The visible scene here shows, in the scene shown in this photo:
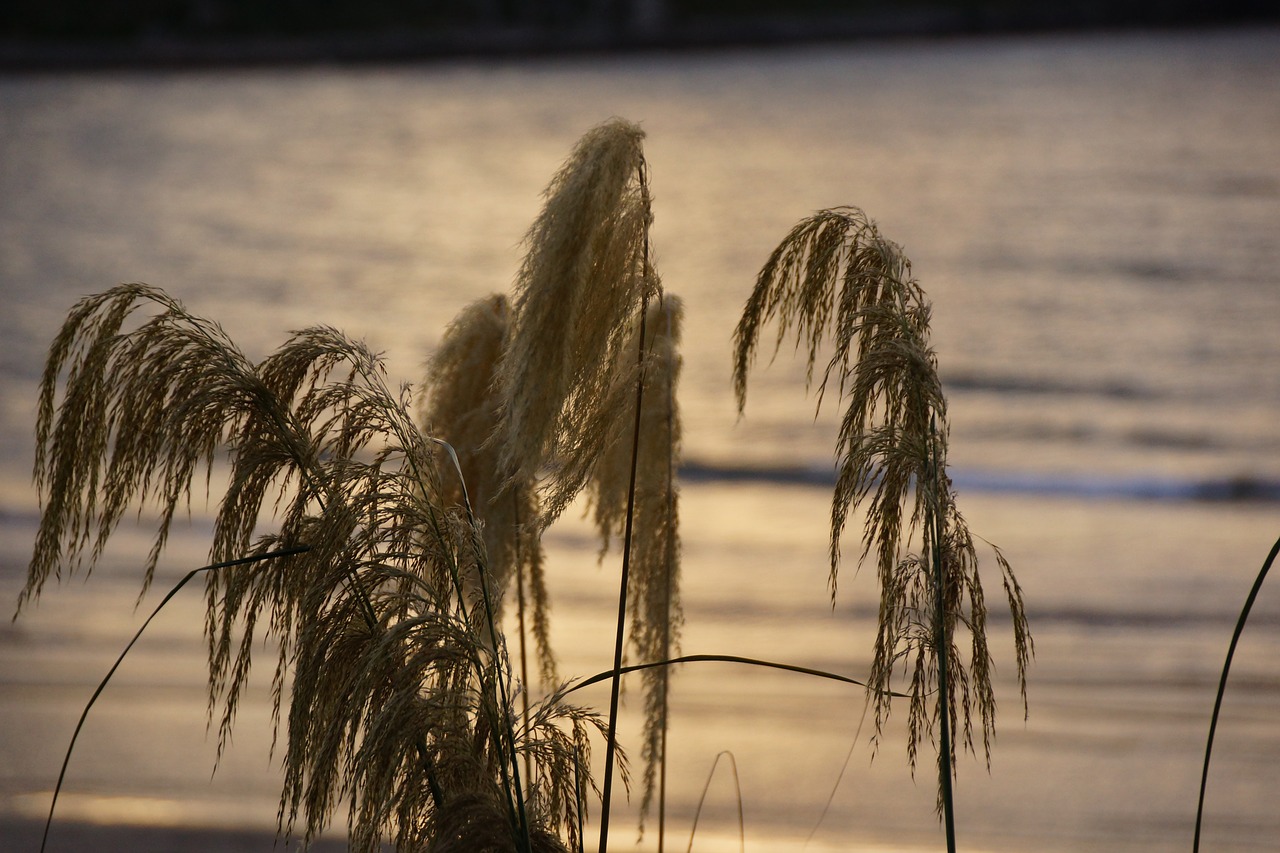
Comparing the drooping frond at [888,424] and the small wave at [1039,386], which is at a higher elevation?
the small wave at [1039,386]

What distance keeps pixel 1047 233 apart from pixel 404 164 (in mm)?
14528

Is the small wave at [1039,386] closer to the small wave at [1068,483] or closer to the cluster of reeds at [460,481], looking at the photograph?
the small wave at [1068,483]

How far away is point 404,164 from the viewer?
96.3 ft

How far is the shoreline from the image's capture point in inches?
2103

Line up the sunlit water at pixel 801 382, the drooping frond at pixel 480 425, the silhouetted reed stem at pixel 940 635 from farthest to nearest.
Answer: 1. the sunlit water at pixel 801 382
2. the drooping frond at pixel 480 425
3. the silhouetted reed stem at pixel 940 635

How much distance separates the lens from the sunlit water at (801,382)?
4.69 m

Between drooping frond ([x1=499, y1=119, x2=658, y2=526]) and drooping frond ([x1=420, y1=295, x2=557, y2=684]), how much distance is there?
45 centimetres

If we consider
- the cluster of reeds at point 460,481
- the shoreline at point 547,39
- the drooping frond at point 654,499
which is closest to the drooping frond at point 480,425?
the drooping frond at point 654,499

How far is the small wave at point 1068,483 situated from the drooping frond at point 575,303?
8.03 m

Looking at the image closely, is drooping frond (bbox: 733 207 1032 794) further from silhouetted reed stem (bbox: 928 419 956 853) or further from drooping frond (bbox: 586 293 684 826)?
drooping frond (bbox: 586 293 684 826)

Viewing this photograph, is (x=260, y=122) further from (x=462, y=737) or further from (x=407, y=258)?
(x=462, y=737)

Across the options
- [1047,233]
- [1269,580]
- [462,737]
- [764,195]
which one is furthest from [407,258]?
[462,737]

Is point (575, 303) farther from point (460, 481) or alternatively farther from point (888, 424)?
point (888, 424)

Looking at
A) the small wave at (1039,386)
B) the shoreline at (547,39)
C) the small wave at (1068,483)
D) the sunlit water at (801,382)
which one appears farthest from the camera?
the shoreline at (547,39)
